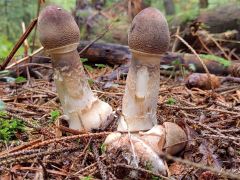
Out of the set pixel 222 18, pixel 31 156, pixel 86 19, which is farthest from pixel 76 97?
pixel 86 19

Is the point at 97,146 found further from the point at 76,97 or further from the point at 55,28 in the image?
the point at 55,28

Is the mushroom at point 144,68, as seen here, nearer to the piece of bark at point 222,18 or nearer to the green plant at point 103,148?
the green plant at point 103,148

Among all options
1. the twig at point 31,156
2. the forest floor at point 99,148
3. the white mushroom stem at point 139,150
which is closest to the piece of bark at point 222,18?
the forest floor at point 99,148

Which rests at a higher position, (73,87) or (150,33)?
(150,33)

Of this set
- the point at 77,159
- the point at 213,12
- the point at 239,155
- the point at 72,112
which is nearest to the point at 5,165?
the point at 77,159

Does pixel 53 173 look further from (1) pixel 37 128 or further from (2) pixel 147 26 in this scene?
(2) pixel 147 26

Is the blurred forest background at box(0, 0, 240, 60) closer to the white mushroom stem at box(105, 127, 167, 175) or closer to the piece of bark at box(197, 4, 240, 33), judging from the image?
the piece of bark at box(197, 4, 240, 33)
